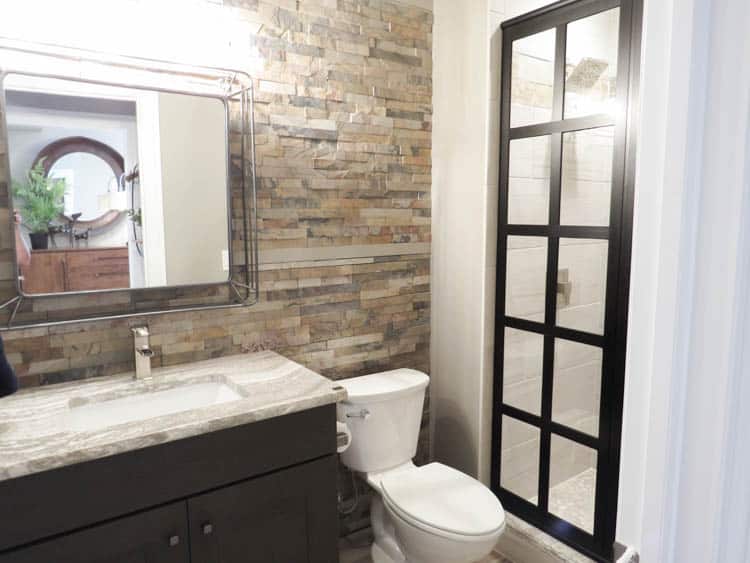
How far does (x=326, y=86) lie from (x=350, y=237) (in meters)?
0.60

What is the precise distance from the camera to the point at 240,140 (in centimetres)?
192

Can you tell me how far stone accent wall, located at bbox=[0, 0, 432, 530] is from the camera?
189cm

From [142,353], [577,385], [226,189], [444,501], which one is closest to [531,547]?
[444,501]

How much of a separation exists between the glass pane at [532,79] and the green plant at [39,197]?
1.65 m

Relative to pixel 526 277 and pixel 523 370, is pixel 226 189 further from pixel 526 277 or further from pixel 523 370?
pixel 523 370

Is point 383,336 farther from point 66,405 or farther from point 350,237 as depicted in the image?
point 66,405

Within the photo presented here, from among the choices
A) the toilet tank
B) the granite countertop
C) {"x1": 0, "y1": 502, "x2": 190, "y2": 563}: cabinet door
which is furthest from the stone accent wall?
{"x1": 0, "y1": 502, "x2": 190, "y2": 563}: cabinet door

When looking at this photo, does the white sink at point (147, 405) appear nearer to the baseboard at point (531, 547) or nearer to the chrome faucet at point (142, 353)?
the chrome faucet at point (142, 353)

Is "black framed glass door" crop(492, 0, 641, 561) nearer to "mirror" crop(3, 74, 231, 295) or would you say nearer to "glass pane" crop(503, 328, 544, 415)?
"glass pane" crop(503, 328, 544, 415)

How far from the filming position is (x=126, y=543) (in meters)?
1.28

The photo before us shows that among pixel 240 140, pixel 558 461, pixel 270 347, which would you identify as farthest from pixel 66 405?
pixel 558 461

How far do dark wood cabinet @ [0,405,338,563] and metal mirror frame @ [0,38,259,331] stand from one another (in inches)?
23.2

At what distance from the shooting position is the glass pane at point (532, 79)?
202 centimetres

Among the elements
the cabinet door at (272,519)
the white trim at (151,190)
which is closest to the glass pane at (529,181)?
the cabinet door at (272,519)
